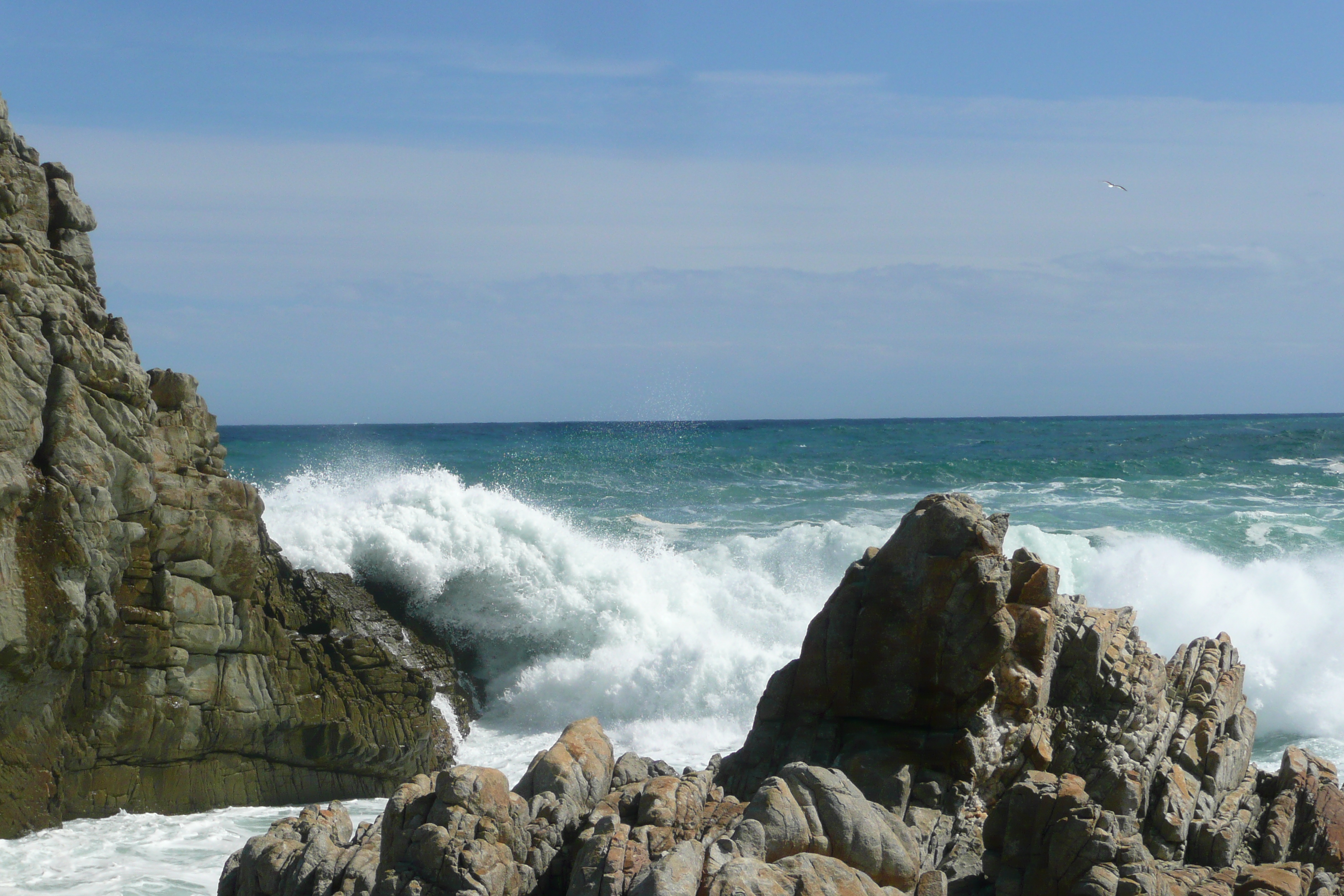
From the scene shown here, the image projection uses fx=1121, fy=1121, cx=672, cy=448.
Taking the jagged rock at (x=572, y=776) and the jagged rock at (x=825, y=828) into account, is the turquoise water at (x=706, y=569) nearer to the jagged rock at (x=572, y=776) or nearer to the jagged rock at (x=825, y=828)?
the jagged rock at (x=572, y=776)

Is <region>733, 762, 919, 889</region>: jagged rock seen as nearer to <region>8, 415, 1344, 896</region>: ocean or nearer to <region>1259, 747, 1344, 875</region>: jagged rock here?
<region>1259, 747, 1344, 875</region>: jagged rock

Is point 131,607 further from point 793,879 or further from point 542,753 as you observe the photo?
point 793,879

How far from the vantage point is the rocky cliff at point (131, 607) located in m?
10.3

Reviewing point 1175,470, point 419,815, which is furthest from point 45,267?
point 1175,470

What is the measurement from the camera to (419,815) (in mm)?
6531

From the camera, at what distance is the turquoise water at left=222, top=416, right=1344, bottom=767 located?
15719 mm

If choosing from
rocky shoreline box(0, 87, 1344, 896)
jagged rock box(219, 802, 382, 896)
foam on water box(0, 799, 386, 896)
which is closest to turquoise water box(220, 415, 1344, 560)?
rocky shoreline box(0, 87, 1344, 896)

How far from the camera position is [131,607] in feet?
36.8

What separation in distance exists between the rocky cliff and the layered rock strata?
4.35m

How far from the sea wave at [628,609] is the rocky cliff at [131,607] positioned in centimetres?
252

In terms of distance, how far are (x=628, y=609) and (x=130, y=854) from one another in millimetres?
8359

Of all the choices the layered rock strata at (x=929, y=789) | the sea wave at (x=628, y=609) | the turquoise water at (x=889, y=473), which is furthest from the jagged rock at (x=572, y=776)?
the turquoise water at (x=889, y=473)

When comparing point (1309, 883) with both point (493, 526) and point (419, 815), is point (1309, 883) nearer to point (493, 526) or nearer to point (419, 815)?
point (419, 815)

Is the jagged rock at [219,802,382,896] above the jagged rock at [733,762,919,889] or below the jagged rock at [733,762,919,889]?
below
